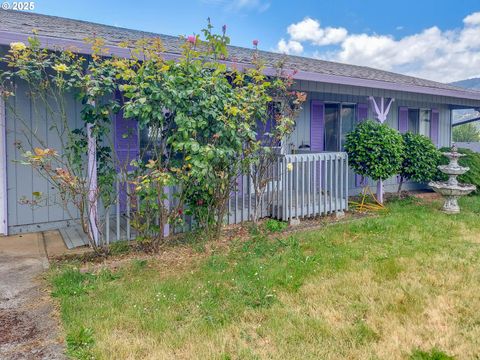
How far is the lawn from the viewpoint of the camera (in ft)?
8.19

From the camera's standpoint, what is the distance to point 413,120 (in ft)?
34.9

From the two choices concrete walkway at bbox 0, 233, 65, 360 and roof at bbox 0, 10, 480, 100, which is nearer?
concrete walkway at bbox 0, 233, 65, 360

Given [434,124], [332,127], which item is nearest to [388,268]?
[332,127]

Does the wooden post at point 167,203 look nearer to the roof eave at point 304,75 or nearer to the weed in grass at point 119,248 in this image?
the weed in grass at point 119,248

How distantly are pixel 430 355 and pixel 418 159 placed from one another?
5738mm

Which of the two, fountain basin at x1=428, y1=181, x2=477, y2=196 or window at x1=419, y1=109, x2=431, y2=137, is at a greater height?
window at x1=419, y1=109, x2=431, y2=137

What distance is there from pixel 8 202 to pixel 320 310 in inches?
169

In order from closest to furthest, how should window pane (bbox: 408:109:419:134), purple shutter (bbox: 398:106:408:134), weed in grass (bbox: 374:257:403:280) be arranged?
weed in grass (bbox: 374:257:403:280) → purple shutter (bbox: 398:106:408:134) → window pane (bbox: 408:109:419:134)

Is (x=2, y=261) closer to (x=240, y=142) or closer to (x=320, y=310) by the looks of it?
(x=240, y=142)

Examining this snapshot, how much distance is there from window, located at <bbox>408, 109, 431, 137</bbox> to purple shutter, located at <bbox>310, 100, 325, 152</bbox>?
3.52 meters

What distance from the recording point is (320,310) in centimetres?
301

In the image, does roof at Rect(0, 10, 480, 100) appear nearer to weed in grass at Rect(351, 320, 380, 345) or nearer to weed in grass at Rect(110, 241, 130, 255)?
weed in grass at Rect(110, 241, 130, 255)

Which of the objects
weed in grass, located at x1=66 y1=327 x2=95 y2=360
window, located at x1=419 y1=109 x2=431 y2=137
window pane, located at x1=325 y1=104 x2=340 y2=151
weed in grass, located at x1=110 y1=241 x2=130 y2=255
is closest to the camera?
weed in grass, located at x1=66 y1=327 x2=95 y2=360

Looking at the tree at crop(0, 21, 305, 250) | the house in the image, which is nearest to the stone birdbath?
the house
